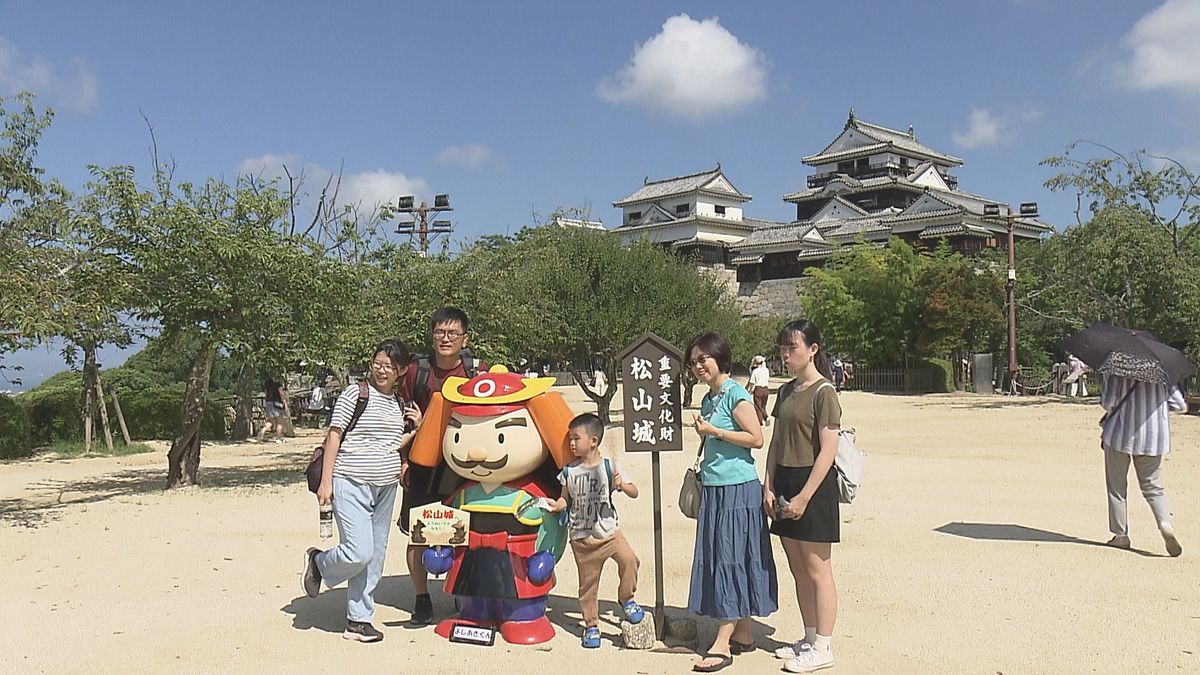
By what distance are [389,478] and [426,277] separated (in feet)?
33.2

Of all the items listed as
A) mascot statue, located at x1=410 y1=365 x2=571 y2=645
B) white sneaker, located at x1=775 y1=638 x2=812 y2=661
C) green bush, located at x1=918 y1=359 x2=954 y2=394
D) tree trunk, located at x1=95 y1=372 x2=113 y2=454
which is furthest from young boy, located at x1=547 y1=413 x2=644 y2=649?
green bush, located at x1=918 y1=359 x2=954 y2=394

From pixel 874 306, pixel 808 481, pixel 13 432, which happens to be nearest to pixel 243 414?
pixel 13 432

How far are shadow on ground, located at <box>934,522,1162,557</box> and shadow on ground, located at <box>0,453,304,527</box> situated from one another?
820cm

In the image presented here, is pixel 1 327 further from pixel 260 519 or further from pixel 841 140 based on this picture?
pixel 841 140

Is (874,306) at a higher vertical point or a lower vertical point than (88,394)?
higher

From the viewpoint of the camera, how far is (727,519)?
195 inches

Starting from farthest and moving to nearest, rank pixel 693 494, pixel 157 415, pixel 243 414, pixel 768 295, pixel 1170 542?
pixel 768 295 < pixel 243 414 < pixel 157 415 < pixel 1170 542 < pixel 693 494

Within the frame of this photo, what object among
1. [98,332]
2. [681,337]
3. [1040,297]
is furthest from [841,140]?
[98,332]

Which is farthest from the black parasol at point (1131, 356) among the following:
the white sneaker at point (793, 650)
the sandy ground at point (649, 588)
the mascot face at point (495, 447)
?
the mascot face at point (495, 447)

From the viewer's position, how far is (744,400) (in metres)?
4.90

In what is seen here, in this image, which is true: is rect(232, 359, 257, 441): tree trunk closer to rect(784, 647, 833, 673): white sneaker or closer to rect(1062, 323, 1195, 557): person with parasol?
rect(1062, 323, 1195, 557): person with parasol

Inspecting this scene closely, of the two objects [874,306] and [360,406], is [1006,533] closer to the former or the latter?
[360,406]

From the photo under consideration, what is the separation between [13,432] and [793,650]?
1656 centimetres

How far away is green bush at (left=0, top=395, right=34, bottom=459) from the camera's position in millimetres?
16797
